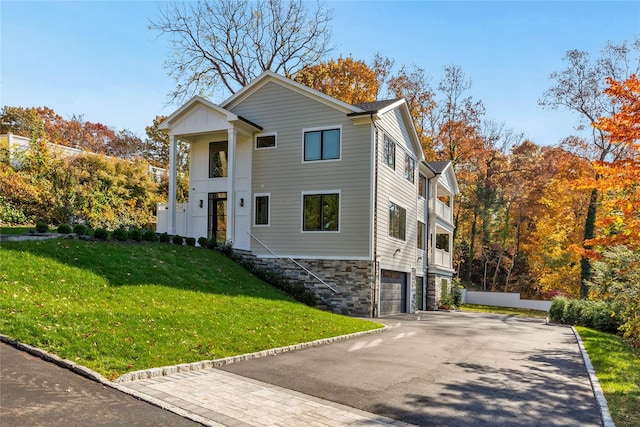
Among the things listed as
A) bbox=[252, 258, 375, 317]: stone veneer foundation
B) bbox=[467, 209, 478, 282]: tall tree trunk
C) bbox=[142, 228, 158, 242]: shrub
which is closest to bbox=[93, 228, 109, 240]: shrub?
bbox=[142, 228, 158, 242]: shrub

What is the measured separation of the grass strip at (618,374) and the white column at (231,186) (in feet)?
43.3

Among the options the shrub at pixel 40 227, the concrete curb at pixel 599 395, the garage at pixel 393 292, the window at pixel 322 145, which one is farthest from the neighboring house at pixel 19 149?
the concrete curb at pixel 599 395

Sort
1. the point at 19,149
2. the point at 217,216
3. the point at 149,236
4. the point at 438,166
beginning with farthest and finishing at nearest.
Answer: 1. the point at 438,166
2. the point at 19,149
3. the point at 217,216
4. the point at 149,236

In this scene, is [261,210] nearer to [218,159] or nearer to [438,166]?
[218,159]

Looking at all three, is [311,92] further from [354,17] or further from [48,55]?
[48,55]

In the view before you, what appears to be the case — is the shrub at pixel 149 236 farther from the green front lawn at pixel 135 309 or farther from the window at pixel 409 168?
the window at pixel 409 168

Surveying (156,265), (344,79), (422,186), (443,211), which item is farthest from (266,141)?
(344,79)

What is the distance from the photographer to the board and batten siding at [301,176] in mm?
18547

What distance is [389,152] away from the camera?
67.8ft

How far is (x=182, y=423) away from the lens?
5.39 m

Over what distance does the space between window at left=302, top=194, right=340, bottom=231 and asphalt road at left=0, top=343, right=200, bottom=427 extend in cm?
1299

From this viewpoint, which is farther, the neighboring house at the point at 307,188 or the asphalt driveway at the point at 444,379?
the neighboring house at the point at 307,188

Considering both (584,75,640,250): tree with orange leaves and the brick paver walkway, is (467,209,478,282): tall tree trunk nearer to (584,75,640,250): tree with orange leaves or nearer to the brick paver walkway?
(584,75,640,250): tree with orange leaves

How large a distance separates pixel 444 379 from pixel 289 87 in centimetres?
1475
